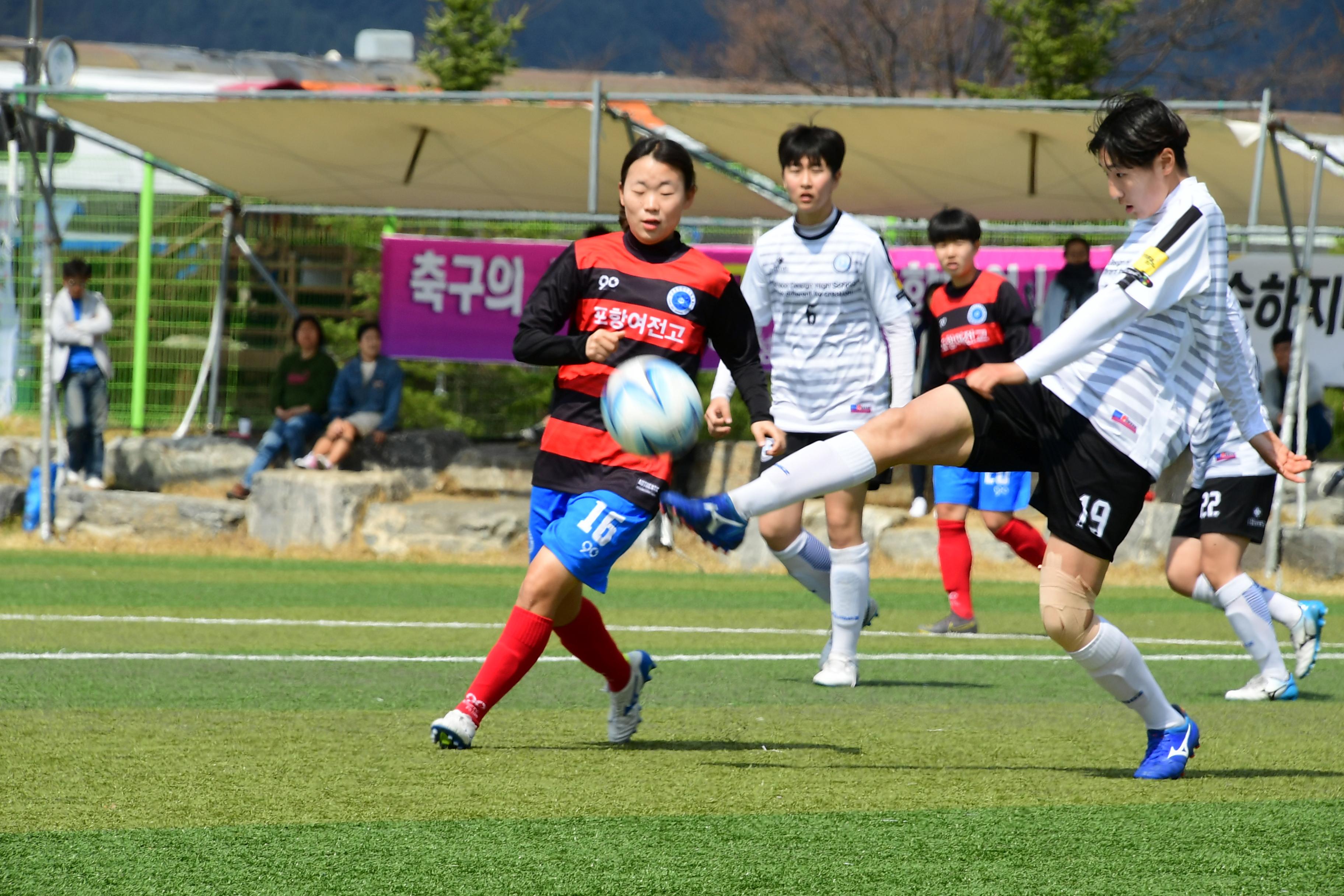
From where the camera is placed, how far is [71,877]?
302cm

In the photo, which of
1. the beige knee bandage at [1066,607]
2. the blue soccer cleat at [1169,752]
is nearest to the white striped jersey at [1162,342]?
the beige knee bandage at [1066,607]

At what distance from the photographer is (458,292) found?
45.9 ft

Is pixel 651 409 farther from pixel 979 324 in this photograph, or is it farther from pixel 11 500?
pixel 11 500

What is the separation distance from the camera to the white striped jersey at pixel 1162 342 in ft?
13.0

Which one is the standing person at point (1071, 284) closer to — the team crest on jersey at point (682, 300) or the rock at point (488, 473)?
the rock at point (488, 473)

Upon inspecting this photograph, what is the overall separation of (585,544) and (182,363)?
38.7 ft

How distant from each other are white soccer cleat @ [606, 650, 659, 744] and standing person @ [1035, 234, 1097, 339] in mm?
8400

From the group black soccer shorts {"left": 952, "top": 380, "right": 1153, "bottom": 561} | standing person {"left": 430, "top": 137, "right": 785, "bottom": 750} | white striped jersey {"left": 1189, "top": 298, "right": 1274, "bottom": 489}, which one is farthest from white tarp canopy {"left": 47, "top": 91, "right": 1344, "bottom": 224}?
black soccer shorts {"left": 952, "top": 380, "right": 1153, "bottom": 561}

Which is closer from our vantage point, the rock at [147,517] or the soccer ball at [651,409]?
the soccer ball at [651,409]

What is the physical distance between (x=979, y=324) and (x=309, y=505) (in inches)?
248

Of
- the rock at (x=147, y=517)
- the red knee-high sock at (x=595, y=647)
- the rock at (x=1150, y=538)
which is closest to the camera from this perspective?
the red knee-high sock at (x=595, y=647)

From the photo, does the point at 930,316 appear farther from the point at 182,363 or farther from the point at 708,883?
the point at 182,363

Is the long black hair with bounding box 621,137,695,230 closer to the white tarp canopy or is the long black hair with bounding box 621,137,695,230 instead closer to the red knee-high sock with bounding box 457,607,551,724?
the red knee-high sock with bounding box 457,607,551,724

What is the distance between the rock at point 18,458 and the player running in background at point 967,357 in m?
9.22
